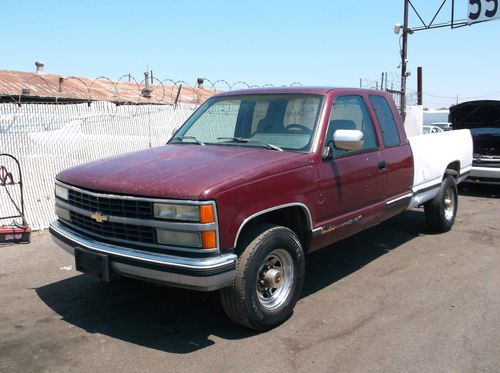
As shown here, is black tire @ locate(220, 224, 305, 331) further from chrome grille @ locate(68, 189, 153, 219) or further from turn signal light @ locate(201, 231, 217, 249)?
chrome grille @ locate(68, 189, 153, 219)

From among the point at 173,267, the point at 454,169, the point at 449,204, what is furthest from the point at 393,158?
the point at 173,267

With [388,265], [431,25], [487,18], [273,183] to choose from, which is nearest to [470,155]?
[388,265]

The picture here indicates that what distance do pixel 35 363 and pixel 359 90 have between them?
400 centimetres

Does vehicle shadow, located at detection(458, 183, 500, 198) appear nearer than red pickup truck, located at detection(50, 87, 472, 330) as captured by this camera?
No

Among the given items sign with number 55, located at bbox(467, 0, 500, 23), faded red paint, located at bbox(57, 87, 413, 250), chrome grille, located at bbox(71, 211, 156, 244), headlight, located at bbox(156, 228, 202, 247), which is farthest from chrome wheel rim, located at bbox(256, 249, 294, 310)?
sign with number 55, located at bbox(467, 0, 500, 23)

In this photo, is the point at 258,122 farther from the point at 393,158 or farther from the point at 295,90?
the point at 393,158

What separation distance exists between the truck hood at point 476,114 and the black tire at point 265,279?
28.5 feet

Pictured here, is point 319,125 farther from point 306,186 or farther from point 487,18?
point 487,18

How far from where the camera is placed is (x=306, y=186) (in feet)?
13.9

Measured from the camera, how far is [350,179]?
15.7ft

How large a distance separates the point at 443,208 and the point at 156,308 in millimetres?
4356

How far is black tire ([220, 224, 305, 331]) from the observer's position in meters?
3.73

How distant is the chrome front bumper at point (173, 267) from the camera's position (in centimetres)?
345

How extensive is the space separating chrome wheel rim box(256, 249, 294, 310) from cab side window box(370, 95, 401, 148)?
211cm
